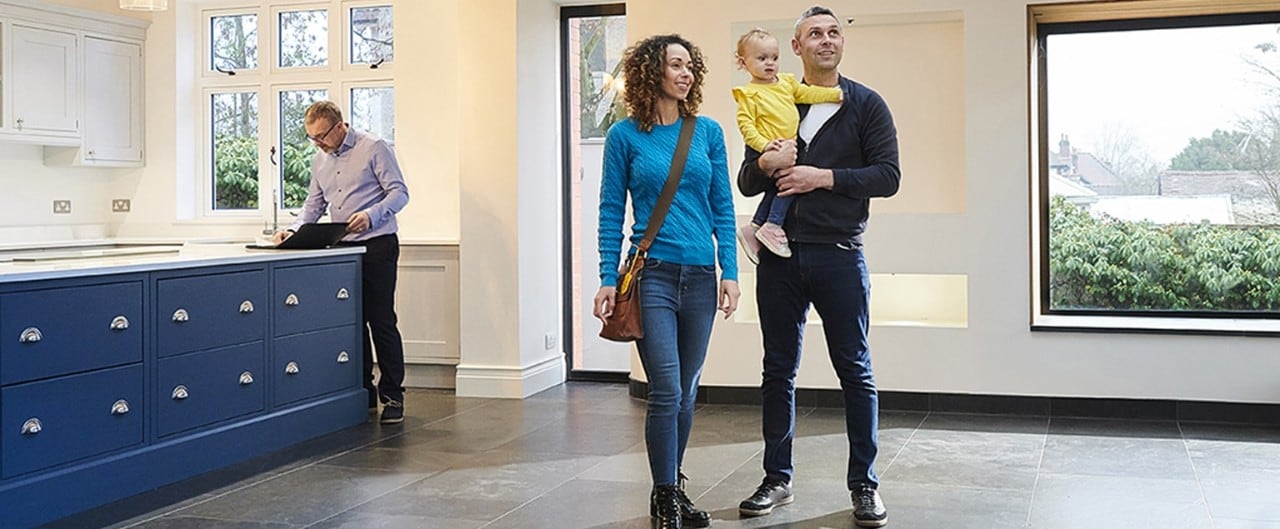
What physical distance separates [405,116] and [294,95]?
104 cm

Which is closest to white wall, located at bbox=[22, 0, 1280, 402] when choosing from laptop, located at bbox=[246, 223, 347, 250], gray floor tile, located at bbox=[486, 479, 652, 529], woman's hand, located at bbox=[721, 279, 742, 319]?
laptop, located at bbox=[246, 223, 347, 250]

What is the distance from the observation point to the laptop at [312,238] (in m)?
5.27

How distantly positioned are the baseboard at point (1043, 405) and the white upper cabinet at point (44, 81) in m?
4.34

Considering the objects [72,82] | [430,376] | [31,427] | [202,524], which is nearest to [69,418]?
[31,427]

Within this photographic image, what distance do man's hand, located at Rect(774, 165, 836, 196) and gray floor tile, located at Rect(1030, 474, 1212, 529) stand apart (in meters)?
1.19

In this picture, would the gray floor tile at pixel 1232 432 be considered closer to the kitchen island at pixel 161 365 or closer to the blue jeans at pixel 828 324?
the blue jeans at pixel 828 324

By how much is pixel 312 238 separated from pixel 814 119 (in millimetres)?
2565

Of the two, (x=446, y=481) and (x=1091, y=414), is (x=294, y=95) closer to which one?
(x=446, y=481)

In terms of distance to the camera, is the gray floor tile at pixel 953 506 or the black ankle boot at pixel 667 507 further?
the gray floor tile at pixel 953 506

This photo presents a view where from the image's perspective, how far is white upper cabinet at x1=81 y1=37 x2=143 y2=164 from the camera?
766cm

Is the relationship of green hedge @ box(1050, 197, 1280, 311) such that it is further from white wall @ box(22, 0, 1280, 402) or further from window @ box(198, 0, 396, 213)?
window @ box(198, 0, 396, 213)

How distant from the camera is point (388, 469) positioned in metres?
4.51

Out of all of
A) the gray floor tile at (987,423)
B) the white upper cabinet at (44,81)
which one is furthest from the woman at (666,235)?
the white upper cabinet at (44,81)

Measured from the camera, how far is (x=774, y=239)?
3.59 m
